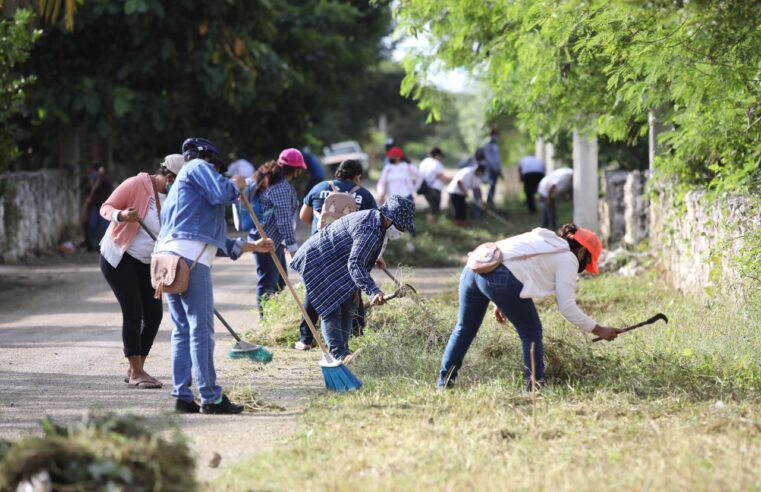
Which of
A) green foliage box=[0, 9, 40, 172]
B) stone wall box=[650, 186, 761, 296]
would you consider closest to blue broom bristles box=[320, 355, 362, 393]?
stone wall box=[650, 186, 761, 296]

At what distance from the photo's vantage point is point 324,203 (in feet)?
34.1

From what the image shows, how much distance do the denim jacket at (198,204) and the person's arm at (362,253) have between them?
1.10m

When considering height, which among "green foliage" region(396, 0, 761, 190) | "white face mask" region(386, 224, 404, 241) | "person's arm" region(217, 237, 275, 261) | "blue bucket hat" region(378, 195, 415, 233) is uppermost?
"green foliage" region(396, 0, 761, 190)

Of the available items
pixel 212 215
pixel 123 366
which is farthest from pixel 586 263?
pixel 123 366

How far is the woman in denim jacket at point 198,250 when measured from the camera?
7.25m

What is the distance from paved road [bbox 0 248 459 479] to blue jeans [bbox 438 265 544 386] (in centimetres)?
110

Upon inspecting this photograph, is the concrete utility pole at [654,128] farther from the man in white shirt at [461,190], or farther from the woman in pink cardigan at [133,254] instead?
the man in white shirt at [461,190]

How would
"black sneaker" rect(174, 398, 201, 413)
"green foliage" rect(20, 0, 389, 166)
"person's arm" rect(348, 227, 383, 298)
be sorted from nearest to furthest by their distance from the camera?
"black sneaker" rect(174, 398, 201, 413)
"person's arm" rect(348, 227, 383, 298)
"green foliage" rect(20, 0, 389, 166)

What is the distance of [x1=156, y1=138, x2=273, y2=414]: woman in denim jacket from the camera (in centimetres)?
725

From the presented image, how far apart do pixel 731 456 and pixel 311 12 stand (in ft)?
78.3

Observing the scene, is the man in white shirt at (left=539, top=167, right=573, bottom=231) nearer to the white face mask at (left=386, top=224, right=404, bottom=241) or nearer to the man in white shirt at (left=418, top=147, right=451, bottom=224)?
the man in white shirt at (left=418, top=147, right=451, bottom=224)

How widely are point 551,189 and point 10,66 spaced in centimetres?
1006

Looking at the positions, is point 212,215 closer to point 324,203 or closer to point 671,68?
point 324,203

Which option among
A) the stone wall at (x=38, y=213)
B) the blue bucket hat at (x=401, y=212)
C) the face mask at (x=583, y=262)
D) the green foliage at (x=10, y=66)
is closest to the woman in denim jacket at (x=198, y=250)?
the blue bucket hat at (x=401, y=212)
